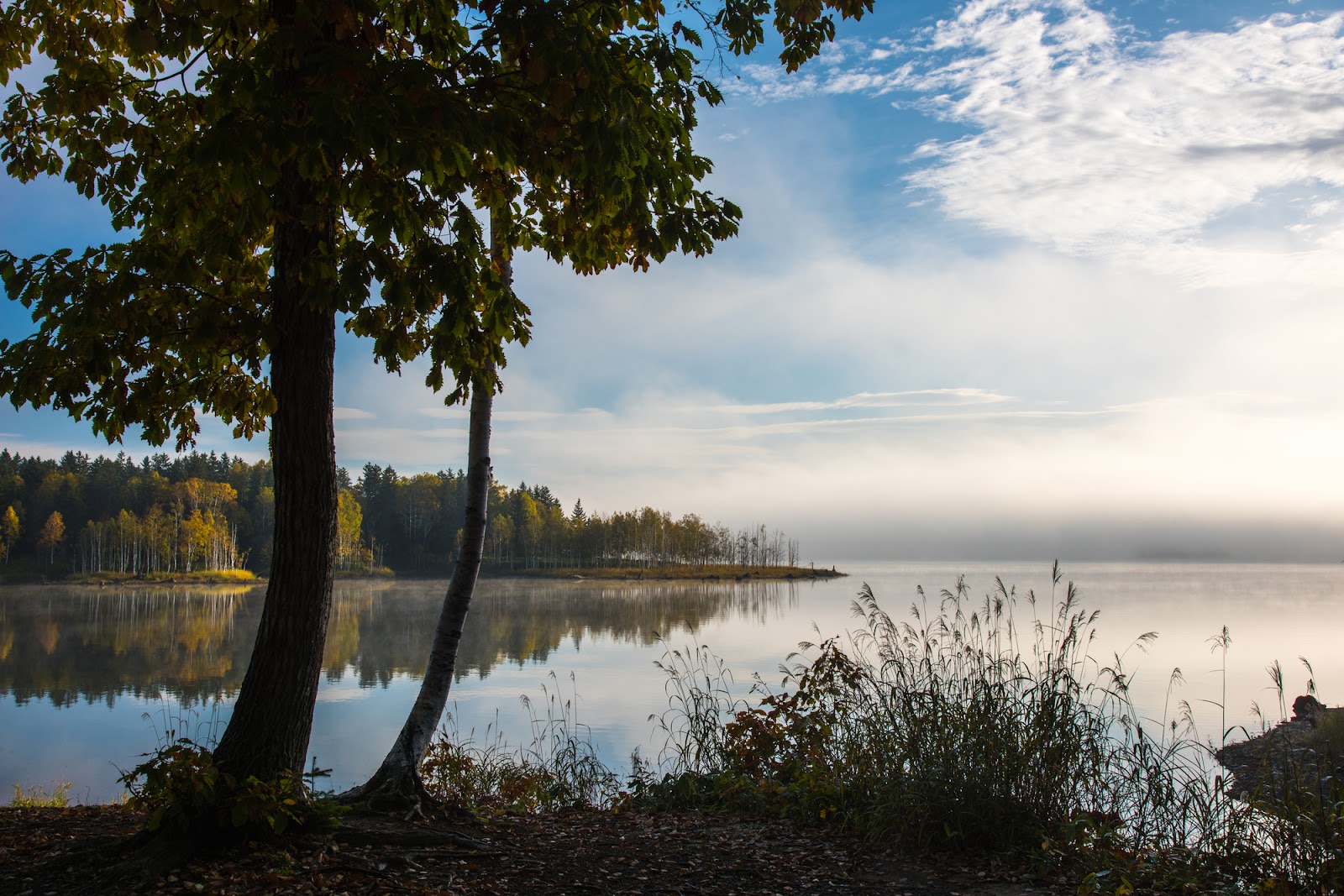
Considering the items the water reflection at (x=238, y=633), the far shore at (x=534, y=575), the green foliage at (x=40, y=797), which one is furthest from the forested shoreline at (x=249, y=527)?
the green foliage at (x=40, y=797)

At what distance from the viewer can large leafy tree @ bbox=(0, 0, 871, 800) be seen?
3.11m

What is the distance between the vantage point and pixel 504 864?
4184mm

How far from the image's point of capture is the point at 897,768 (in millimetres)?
4668

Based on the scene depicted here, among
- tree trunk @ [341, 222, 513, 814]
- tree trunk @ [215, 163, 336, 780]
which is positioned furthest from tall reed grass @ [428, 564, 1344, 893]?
tree trunk @ [215, 163, 336, 780]

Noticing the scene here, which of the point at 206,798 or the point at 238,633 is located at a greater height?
the point at 206,798

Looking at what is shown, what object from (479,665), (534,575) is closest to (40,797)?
(479,665)

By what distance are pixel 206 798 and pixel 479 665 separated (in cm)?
1279

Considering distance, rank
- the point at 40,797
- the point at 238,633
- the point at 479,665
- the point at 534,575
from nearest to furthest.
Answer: the point at 40,797, the point at 479,665, the point at 238,633, the point at 534,575

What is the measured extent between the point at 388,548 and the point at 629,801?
9432 centimetres

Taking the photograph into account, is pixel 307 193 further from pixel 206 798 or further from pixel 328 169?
pixel 206 798

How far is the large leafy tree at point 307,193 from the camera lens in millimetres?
3111

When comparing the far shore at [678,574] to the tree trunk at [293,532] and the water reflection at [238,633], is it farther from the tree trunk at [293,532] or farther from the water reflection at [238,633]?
the tree trunk at [293,532]

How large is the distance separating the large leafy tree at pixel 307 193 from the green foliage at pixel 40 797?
132 inches

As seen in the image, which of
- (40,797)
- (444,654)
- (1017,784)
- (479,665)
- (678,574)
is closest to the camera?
(1017,784)
